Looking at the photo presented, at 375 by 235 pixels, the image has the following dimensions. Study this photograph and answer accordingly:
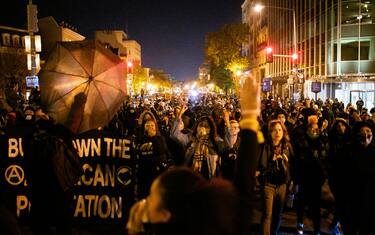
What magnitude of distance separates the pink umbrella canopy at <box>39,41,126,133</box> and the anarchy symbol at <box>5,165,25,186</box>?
1392 millimetres

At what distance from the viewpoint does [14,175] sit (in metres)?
6.78

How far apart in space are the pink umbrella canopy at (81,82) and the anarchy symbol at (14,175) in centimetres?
139

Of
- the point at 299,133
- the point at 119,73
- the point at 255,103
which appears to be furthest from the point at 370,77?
the point at 255,103

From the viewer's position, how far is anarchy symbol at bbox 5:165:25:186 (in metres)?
6.75

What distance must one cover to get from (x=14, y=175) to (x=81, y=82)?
6.32 ft

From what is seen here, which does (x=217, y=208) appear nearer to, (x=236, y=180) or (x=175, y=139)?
(x=236, y=180)

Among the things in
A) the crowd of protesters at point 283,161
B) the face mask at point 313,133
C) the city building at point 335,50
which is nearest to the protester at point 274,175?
the crowd of protesters at point 283,161

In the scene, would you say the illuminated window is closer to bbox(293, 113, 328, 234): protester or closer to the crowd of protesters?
the crowd of protesters

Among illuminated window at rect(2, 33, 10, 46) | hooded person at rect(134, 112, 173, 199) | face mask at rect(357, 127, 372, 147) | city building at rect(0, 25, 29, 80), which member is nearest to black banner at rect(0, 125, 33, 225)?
hooded person at rect(134, 112, 173, 199)

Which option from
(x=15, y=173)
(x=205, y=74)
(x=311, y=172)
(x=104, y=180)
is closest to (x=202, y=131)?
(x=104, y=180)

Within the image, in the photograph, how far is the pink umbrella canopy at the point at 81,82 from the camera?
5.99 m

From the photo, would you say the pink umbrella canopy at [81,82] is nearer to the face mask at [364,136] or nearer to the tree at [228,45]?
the face mask at [364,136]

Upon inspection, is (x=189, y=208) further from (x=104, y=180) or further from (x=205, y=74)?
(x=205, y=74)

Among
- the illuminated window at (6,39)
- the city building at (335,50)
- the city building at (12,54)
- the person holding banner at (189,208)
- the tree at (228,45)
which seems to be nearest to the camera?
the person holding banner at (189,208)
